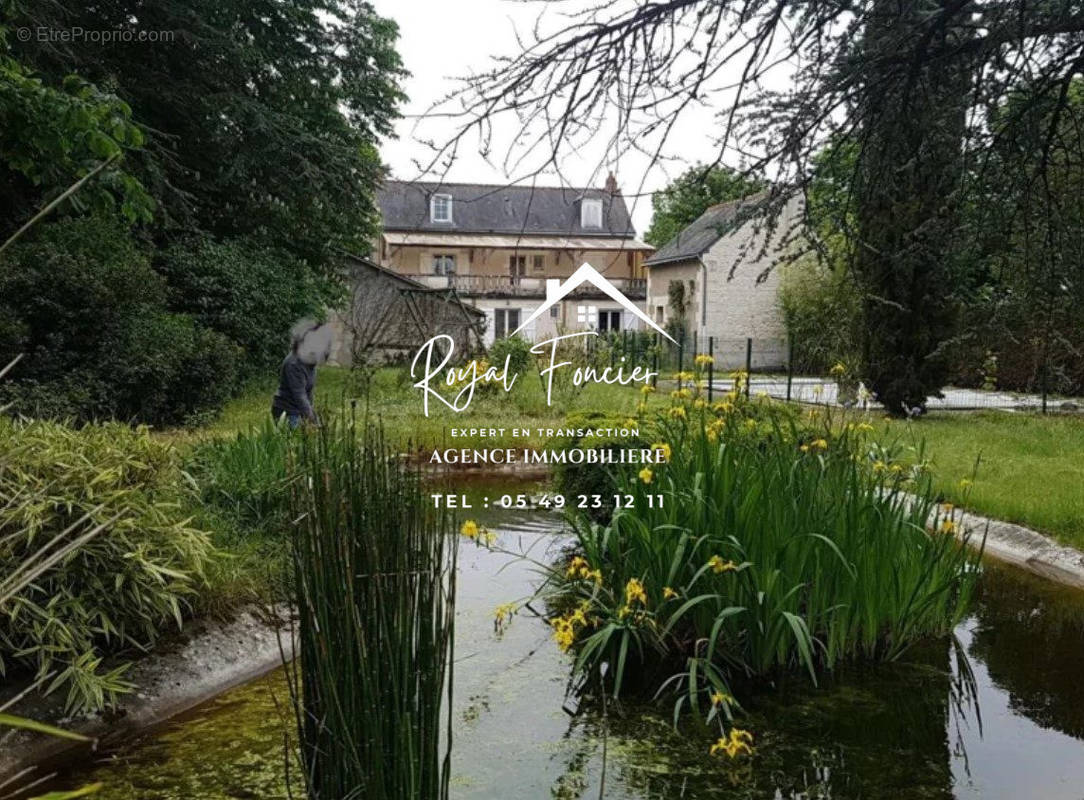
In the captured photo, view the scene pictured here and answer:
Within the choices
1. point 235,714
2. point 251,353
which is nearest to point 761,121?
point 235,714

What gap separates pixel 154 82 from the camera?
1379 cm

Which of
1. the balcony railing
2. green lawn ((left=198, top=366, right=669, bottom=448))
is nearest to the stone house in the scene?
green lawn ((left=198, top=366, right=669, bottom=448))

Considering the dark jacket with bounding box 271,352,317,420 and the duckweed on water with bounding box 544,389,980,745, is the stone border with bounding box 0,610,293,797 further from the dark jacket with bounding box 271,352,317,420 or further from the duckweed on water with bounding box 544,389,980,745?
the dark jacket with bounding box 271,352,317,420

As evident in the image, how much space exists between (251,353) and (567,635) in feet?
38.5

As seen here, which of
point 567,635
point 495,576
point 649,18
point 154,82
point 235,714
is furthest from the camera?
point 154,82

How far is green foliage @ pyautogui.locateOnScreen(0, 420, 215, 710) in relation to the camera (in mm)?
3295

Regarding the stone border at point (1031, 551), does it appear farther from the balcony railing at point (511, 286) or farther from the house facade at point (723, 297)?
the balcony railing at point (511, 286)

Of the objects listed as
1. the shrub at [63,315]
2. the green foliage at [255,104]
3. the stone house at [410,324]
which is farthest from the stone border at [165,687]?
the stone house at [410,324]

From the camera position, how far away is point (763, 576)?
3.81m

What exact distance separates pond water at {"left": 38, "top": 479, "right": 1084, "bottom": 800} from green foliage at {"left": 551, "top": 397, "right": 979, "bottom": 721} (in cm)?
19

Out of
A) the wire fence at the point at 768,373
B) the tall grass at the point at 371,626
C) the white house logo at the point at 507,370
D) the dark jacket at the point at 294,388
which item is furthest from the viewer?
the wire fence at the point at 768,373

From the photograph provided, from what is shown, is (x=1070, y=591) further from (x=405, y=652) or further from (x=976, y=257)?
(x=405, y=652)

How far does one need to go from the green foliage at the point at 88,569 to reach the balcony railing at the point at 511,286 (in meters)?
28.3

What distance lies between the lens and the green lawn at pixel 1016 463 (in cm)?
604
